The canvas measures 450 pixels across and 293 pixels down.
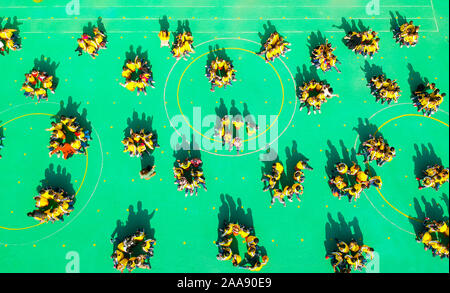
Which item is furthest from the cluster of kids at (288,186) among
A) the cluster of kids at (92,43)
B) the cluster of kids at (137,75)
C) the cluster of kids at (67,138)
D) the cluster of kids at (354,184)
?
the cluster of kids at (92,43)

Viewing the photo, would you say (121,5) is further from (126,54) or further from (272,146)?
(272,146)

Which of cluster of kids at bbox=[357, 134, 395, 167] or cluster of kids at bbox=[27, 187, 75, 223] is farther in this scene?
cluster of kids at bbox=[357, 134, 395, 167]

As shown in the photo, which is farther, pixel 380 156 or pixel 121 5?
pixel 121 5

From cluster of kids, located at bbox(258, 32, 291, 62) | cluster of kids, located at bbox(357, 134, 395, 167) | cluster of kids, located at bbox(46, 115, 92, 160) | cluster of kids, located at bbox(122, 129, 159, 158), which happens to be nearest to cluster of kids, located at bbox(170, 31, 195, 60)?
cluster of kids, located at bbox(258, 32, 291, 62)

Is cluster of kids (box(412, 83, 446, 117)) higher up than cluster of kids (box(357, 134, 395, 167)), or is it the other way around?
cluster of kids (box(412, 83, 446, 117))

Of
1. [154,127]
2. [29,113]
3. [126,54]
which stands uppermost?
[126,54]

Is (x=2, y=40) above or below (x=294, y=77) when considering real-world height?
above

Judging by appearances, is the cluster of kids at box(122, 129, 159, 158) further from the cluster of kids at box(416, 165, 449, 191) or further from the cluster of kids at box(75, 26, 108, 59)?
the cluster of kids at box(416, 165, 449, 191)
